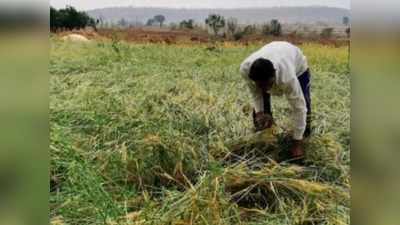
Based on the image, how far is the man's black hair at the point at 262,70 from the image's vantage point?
2033 millimetres

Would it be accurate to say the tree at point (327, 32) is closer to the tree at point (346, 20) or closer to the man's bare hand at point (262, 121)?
the tree at point (346, 20)

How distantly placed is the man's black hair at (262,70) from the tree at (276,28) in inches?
4.1

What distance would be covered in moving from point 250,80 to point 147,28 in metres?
0.43

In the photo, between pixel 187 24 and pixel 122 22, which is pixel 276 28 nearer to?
pixel 187 24

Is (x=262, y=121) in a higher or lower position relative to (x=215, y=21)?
lower

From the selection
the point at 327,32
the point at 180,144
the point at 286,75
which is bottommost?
the point at 180,144

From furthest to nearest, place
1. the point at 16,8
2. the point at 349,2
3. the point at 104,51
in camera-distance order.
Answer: the point at 104,51 → the point at 349,2 → the point at 16,8

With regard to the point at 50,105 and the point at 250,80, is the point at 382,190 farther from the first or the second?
the point at 50,105

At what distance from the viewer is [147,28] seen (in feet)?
6.82

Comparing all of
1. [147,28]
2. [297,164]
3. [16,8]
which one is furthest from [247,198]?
[16,8]

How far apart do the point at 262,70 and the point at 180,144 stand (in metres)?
0.40

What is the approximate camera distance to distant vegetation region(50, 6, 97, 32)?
6.40 ft

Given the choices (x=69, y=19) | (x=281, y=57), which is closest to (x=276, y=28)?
(x=281, y=57)

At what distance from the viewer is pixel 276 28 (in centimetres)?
202
